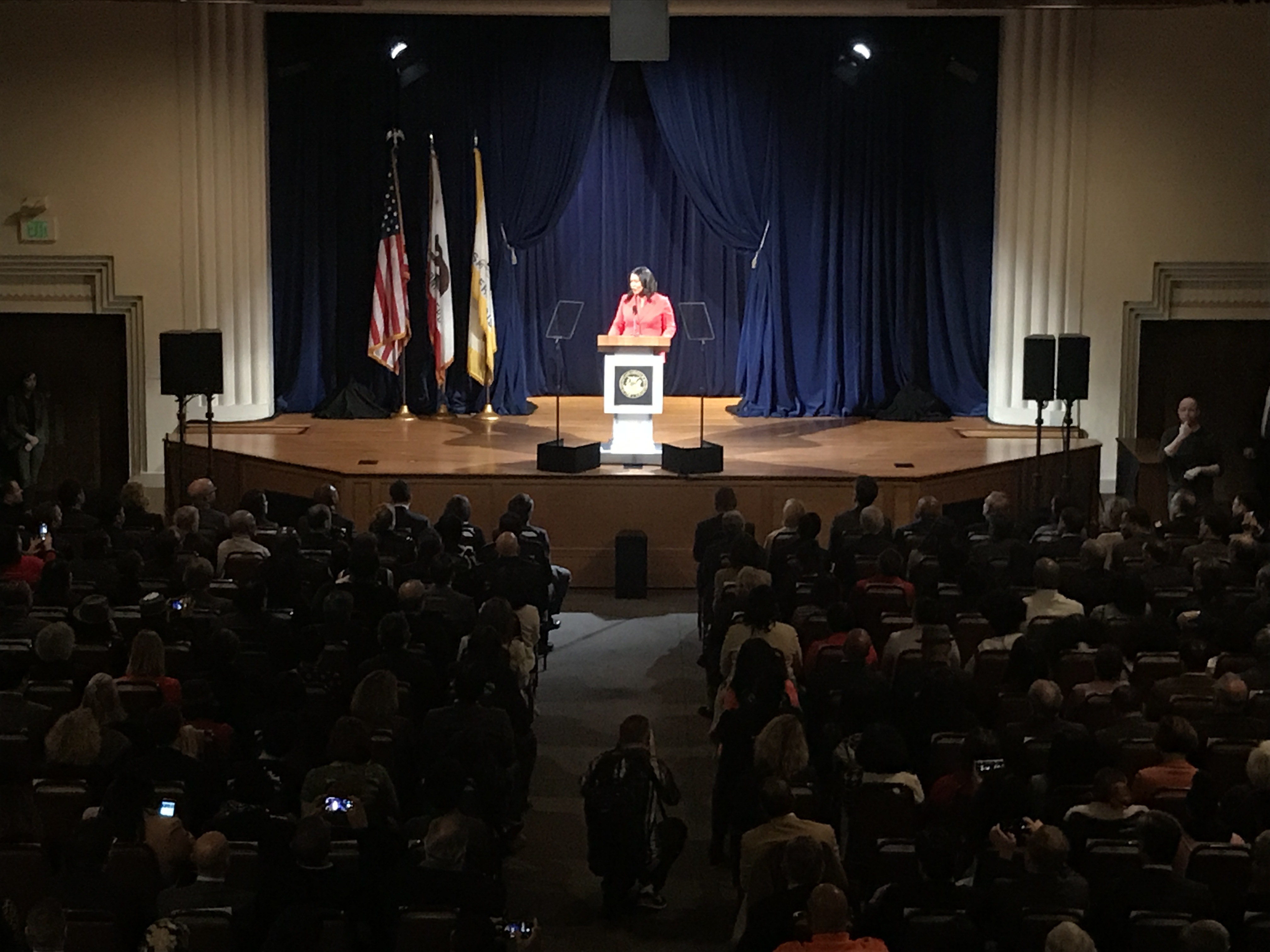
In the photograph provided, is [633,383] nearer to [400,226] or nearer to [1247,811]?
[400,226]

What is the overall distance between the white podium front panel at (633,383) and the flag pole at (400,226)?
3.14 meters

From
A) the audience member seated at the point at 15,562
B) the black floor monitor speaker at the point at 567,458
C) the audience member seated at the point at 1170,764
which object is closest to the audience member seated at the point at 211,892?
the audience member seated at the point at 1170,764

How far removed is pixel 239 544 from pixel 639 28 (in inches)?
173

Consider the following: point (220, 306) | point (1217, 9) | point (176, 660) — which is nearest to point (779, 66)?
point (1217, 9)

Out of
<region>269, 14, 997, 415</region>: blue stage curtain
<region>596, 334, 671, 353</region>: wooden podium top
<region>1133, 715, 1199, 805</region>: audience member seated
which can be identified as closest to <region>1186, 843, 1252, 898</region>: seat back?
<region>1133, 715, 1199, 805</region>: audience member seated

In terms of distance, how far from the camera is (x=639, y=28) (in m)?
12.1

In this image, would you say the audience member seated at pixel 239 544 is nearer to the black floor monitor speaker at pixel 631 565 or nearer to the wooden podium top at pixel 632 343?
the black floor monitor speaker at pixel 631 565

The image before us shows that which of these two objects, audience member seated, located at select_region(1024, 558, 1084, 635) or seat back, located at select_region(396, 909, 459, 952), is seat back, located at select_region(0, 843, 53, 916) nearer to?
seat back, located at select_region(396, 909, 459, 952)

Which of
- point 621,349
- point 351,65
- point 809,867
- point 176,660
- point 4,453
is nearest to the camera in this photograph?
point 809,867

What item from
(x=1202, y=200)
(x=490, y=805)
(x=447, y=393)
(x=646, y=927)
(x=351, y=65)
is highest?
(x=351, y=65)

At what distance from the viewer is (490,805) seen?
6762mm

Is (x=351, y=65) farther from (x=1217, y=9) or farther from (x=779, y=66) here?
(x=1217, y=9)

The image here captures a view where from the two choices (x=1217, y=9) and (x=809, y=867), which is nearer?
(x=809, y=867)

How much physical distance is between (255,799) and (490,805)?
877mm
